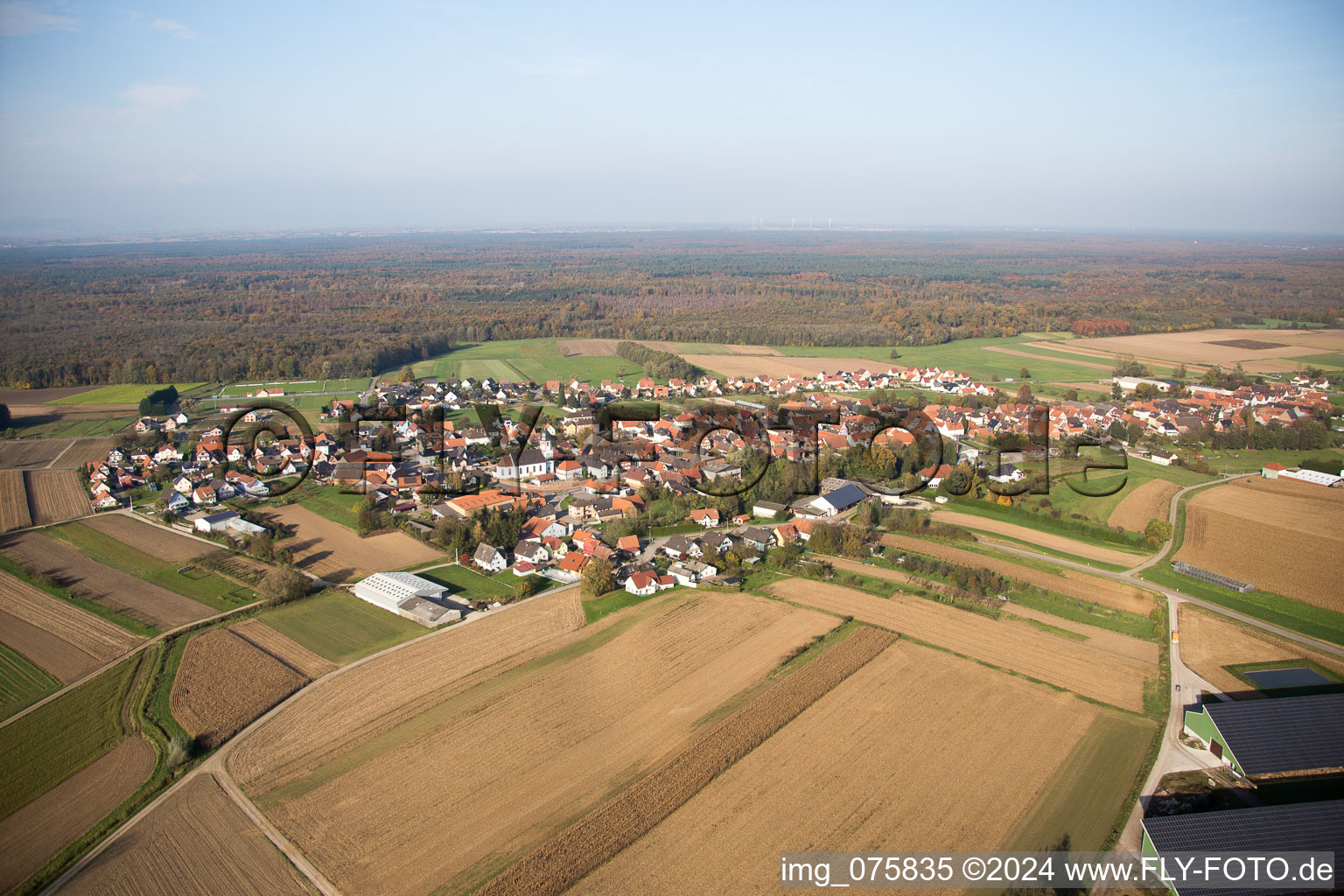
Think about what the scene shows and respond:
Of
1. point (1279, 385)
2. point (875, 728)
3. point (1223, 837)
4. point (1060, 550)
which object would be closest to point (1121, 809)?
point (1223, 837)

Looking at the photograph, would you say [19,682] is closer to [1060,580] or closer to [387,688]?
[387,688]

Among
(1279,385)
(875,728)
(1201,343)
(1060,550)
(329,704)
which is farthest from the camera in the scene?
(1201,343)

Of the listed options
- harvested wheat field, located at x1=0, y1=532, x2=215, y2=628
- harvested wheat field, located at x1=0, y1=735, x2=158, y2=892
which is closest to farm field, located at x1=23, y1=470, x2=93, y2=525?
harvested wheat field, located at x1=0, y1=532, x2=215, y2=628

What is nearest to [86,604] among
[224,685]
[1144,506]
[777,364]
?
[224,685]

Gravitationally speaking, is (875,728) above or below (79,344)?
below

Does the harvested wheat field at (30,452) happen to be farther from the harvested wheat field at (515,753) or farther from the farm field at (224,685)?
the harvested wheat field at (515,753)

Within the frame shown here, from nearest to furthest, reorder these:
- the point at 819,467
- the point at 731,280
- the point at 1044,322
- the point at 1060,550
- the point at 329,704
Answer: the point at 329,704 → the point at 1060,550 → the point at 819,467 → the point at 1044,322 → the point at 731,280

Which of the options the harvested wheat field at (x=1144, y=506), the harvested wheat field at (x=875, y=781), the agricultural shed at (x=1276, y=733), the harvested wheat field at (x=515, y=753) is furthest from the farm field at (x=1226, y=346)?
the harvested wheat field at (x=515, y=753)

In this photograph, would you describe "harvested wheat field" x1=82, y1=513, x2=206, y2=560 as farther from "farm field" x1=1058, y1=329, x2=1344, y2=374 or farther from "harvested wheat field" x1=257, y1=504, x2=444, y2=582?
"farm field" x1=1058, y1=329, x2=1344, y2=374

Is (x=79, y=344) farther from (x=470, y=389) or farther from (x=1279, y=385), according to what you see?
(x=1279, y=385)
